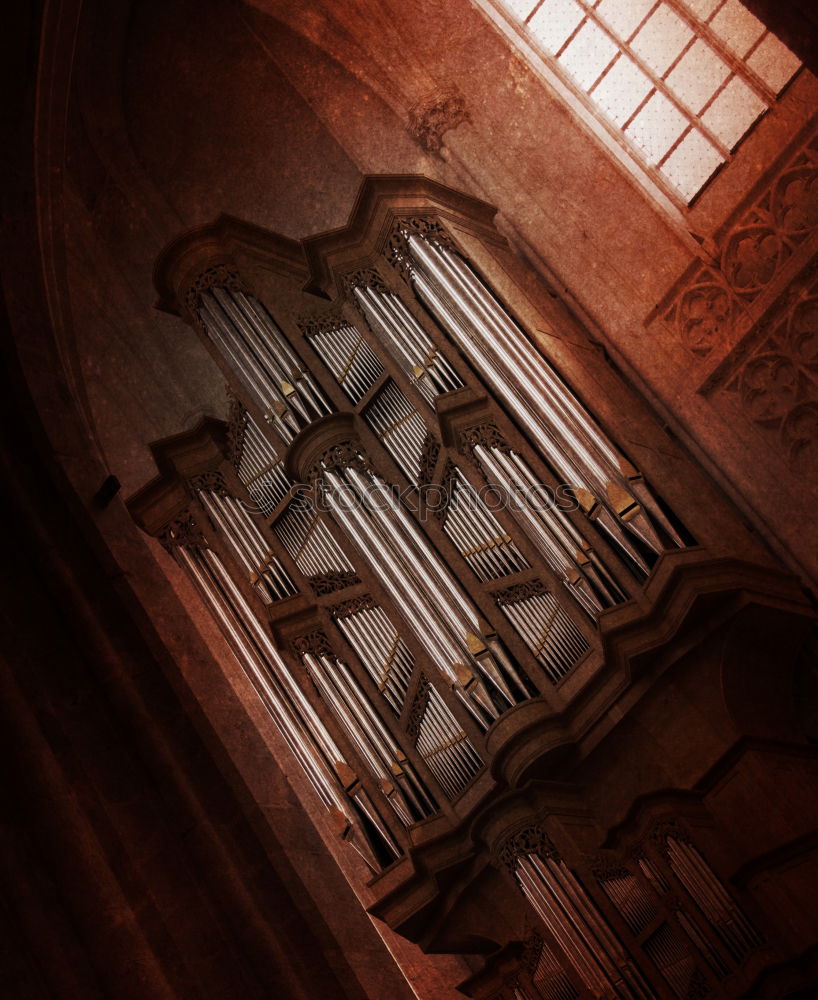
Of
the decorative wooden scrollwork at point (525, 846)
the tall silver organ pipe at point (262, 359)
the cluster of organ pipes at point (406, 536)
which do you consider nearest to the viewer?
the decorative wooden scrollwork at point (525, 846)

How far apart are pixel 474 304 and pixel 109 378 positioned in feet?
14.9

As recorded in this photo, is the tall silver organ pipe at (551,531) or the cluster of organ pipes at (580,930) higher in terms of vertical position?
the tall silver organ pipe at (551,531)

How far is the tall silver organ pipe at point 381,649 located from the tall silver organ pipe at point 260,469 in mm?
1339

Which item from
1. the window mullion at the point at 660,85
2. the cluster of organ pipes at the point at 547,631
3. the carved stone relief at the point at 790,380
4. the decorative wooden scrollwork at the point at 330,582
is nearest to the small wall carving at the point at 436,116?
the window mullion at the point at 660,85

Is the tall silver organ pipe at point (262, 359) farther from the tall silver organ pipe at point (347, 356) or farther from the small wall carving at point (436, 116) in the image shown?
the small wall carving at point (436, 116)

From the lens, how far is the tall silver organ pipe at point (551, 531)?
26.5ft

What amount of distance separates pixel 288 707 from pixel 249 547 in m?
1.43

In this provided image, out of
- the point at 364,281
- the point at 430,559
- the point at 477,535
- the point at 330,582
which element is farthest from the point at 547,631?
the point at 364,281

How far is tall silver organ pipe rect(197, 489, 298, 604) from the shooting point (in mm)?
9812

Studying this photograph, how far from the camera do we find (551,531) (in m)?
8.32

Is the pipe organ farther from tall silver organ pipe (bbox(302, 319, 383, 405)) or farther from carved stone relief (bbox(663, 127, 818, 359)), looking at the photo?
carved stone relief (bbox(663, 127, 818, 359))

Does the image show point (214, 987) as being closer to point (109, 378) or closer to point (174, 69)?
point (109, 378)

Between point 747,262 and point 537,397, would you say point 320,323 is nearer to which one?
point 537,397

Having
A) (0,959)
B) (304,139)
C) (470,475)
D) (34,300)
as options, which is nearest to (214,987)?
(0,959)
